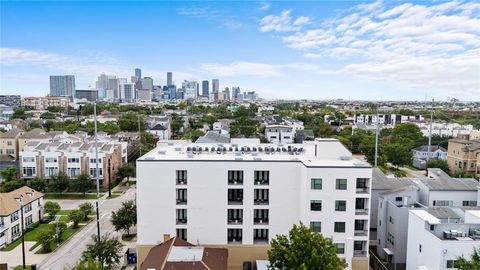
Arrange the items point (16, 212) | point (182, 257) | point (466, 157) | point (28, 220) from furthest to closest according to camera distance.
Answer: point (466, 157)
point (28, 220)
point (16, 212)
point (182, 257)

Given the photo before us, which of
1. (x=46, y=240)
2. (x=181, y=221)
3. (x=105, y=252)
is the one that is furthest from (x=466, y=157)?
(x=46, y=240)

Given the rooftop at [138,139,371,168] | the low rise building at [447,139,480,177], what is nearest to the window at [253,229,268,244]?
the rooftop at [138,139,371,168]

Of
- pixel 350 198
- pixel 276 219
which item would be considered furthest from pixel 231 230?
pixel 350 198

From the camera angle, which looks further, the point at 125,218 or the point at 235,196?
the point at 125,218

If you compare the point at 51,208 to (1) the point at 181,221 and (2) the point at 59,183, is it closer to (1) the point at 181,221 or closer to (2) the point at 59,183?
(2) the point at 59,183

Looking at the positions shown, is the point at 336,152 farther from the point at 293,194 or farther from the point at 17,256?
the point at 17,256

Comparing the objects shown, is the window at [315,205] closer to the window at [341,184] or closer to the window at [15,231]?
the window at [341,184]
